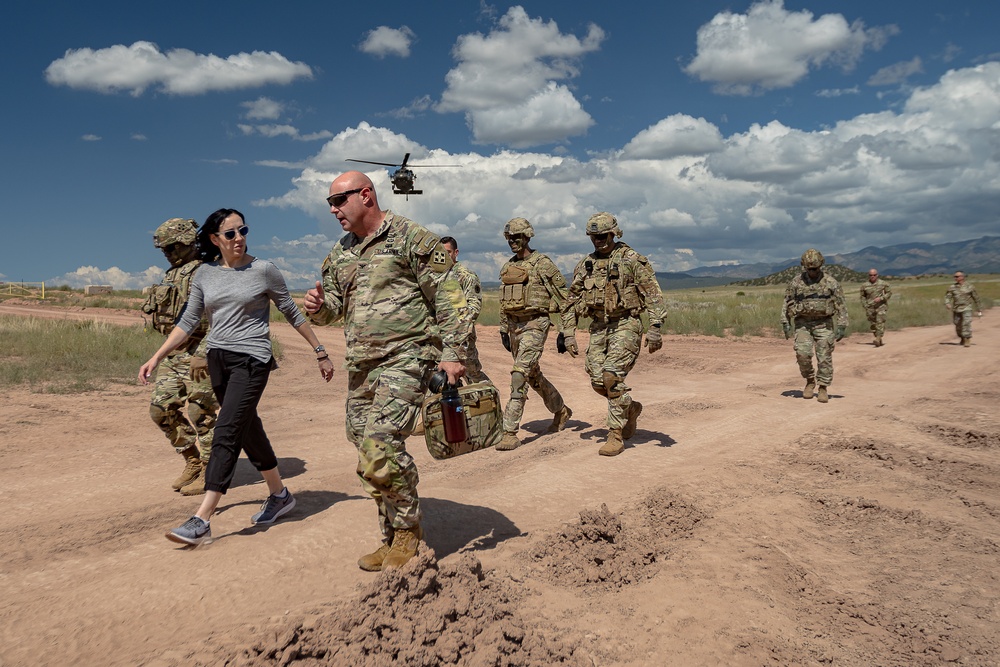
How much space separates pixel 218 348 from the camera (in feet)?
15.2

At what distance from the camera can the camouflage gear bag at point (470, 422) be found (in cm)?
384

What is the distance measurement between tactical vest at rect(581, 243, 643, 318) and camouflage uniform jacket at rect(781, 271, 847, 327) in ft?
14.6

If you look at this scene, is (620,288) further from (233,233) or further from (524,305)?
(233,233)

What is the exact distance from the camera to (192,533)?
4.29 m

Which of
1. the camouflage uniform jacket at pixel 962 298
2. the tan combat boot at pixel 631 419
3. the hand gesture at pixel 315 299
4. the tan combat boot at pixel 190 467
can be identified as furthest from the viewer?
the camouflage uniform jacket at pixel 962 298

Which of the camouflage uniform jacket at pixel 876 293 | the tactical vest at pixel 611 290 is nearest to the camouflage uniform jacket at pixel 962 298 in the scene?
the camouflage uniform jacket at pixel 876 293

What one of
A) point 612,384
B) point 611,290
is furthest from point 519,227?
point 612,384

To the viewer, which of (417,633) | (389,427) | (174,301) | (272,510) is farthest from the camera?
(174,301)

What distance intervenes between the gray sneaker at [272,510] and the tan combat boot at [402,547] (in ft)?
4.31

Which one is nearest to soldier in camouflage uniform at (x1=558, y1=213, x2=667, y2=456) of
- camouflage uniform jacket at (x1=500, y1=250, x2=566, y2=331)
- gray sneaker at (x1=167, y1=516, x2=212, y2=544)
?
camouflage uniform jacket at (x1=500, y1=250, x2=566, y2=331)

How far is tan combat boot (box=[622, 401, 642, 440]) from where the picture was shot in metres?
7.35

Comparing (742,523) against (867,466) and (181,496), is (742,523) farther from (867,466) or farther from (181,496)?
(181,496)

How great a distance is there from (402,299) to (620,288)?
12.2 ft

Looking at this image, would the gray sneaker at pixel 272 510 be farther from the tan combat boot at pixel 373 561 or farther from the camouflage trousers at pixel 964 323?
the camouflage trousers at pixel 964 323
